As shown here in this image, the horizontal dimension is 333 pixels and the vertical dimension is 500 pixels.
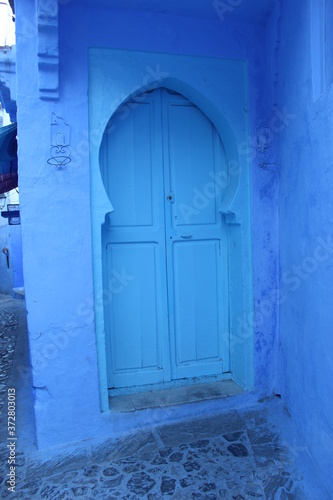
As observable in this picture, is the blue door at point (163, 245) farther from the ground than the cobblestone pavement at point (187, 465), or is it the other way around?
the blue door at point (163, 245)

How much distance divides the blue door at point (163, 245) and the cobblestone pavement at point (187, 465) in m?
0.57

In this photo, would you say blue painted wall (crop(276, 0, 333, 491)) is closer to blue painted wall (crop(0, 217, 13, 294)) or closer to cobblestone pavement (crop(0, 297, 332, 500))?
cobblestone pavement (crop(0, 297, 332, 500))

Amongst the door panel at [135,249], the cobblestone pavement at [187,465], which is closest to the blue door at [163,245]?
the door panel at [135,249]

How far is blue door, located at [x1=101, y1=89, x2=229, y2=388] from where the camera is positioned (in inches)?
129

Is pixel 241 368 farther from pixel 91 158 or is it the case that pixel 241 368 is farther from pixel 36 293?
pixel 91 158

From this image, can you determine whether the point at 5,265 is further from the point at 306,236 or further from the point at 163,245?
the point at 306,236

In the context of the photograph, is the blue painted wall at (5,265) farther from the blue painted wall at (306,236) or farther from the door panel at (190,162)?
the blue painted wall at (306,236)

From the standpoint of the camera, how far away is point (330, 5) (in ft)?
8.25

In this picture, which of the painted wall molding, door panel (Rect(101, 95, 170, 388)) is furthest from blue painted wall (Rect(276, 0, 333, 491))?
the painted wall molding

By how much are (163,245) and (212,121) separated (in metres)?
1.30

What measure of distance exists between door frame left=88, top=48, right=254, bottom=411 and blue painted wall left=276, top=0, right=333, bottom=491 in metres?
0.33

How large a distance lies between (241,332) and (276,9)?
2886 mm

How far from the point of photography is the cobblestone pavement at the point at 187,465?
95.7 inches

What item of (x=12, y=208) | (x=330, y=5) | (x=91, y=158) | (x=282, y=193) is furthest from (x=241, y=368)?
(x=12, y=208)
